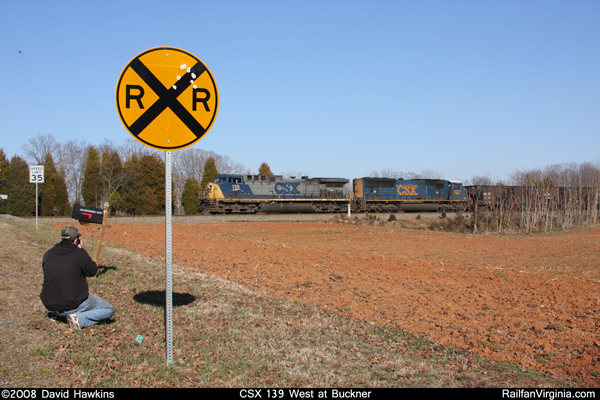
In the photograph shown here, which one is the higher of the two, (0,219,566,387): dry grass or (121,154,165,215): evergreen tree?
(121,154,165,215): evergreen tree

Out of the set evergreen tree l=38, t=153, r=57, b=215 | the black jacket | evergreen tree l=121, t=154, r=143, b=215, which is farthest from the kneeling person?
evergreen tree l=121, t=154, r=143, b=215

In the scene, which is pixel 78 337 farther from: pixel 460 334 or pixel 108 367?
pixel 460 334

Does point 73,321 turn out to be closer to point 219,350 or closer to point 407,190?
point 219,350

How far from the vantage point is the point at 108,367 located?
4.00 m

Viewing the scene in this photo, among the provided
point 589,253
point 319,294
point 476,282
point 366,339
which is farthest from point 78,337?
point 589,253

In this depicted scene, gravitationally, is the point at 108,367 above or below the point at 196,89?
below

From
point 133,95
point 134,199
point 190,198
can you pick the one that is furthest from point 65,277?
point 190,198

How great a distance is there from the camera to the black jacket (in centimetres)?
482

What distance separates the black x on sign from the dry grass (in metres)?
2.30

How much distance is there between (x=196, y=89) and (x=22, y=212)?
1599 inches

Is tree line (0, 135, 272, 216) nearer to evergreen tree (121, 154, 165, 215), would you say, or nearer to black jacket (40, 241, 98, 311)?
evergreen tree (121, 154, 165, 215)

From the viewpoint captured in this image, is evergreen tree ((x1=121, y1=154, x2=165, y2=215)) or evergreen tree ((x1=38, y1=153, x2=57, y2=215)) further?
evergreen tree ((x1=121, y1=154, x2=165, y2=215))

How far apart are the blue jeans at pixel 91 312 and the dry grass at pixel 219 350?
111 millimetres

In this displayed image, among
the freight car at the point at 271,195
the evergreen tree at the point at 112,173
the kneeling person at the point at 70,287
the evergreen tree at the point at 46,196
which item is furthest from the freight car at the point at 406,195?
the kneeling person at the point at 70,287
